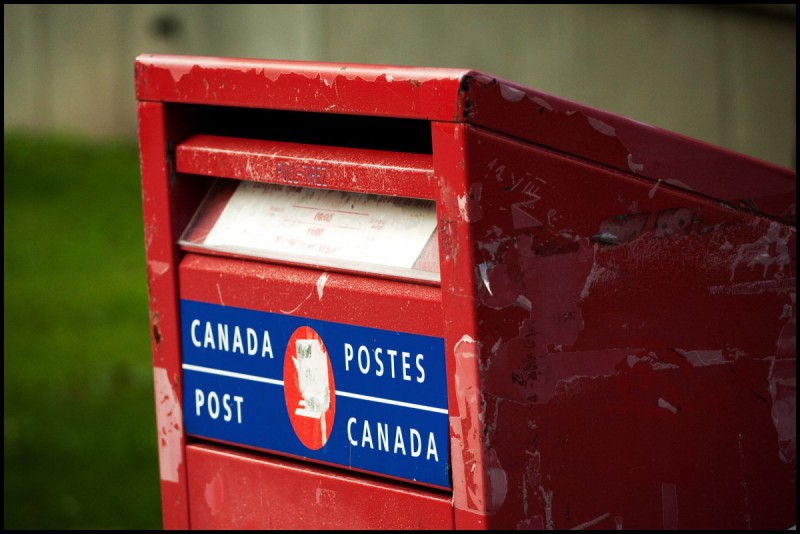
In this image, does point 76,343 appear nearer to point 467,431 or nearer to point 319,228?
point 319,228

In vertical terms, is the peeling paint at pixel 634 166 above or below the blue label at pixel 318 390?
above

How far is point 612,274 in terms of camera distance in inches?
73.0

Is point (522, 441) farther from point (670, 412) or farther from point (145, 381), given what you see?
point (145, 381)

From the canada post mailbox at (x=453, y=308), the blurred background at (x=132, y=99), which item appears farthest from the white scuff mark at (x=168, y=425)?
the blurred background at (x=132, y=99)

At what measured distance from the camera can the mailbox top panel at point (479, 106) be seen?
171 cm

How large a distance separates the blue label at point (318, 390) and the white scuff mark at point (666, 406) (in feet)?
1.22

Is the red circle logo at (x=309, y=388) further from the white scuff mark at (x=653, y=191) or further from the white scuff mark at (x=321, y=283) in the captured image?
the white scuff mark at (x=653, y=191)

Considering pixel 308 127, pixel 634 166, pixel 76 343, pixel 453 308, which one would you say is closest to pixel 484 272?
pixel 453 308

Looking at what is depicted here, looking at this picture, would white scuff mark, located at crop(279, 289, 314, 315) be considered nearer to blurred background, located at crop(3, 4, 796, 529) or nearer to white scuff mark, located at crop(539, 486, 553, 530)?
white scuff mark, located at crop(539, 486, 553, 530)

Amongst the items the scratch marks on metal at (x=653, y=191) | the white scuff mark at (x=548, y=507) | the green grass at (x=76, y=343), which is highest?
the scratch marks on metal at (x=653, y=191)

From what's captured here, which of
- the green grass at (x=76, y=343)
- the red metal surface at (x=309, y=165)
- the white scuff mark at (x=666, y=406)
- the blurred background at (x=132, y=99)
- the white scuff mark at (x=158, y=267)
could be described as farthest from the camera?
the blurred background at (x=132, y=99)

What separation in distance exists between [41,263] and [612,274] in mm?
5290

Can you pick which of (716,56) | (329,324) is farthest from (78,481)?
(716,56)

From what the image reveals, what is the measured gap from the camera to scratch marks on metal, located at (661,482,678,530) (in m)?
1.99
